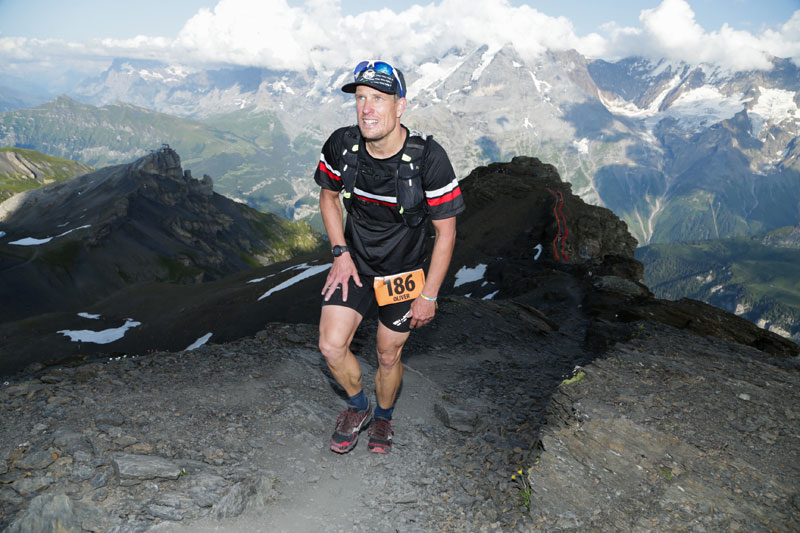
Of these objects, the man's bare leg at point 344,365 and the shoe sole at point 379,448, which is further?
the shoe sole at point 379,448

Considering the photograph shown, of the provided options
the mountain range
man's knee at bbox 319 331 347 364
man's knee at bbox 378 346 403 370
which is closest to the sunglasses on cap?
man's knee at bbox 319 331 347 364

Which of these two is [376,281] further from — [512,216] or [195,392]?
[512,216]

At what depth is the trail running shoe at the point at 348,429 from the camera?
7.93 meters

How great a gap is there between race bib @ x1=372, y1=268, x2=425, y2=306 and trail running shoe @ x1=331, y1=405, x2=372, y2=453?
90.9 inches

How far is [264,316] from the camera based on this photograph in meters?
44.7

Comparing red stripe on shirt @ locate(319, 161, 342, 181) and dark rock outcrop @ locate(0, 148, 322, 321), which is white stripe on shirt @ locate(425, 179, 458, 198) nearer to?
red stripe on shirt @ locate(319, 161, 342, 181)

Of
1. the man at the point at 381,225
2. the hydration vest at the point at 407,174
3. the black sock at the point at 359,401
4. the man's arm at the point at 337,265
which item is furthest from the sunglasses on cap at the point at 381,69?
the black sock at the point at 359,401

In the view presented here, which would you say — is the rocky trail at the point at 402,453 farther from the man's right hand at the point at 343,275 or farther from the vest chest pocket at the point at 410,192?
the vest chest pocket at the point at 410,192

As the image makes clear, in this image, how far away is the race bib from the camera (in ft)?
24.7

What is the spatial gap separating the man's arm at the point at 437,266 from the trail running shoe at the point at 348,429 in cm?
233

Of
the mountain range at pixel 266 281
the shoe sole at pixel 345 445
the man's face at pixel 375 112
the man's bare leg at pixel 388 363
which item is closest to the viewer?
the man's face at pixel 375 112

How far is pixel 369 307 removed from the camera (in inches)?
299

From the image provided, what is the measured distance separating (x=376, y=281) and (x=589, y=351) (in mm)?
14351

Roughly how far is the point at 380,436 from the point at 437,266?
3401mm
